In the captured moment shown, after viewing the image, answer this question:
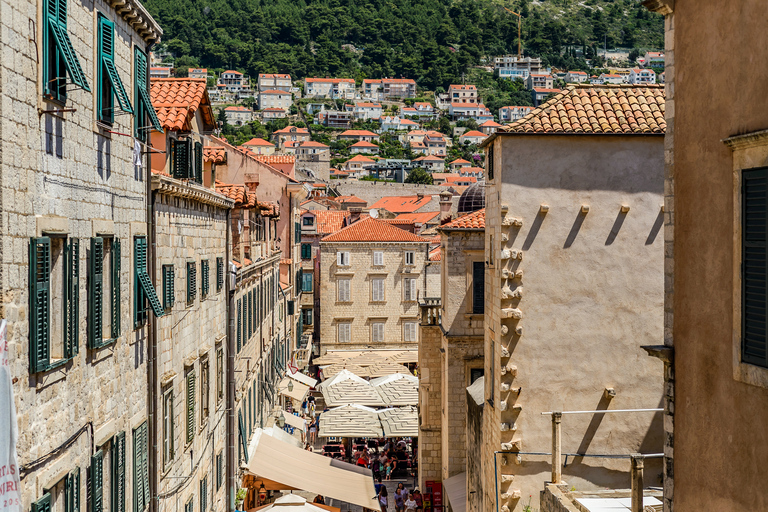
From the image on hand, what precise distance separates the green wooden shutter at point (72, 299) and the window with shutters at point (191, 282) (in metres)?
5.97

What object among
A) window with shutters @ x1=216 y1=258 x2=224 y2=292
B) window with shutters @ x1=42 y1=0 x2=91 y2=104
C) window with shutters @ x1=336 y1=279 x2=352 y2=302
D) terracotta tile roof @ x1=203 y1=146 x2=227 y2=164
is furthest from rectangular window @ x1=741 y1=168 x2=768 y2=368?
window with shutters @ x1=336 y1=279 x2=352 y2=302

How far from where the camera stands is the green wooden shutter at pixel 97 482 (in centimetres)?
927

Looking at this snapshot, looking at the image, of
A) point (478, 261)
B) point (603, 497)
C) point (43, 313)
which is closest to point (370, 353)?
point (478, 261)

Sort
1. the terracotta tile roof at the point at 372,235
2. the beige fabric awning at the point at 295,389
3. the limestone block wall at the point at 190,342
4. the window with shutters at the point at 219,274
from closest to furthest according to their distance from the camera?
the limestone block wall at the point at 190,342, the window with shutters at the point at 219,274, the beige fabric awning at the point at 295,389, the terracotta tile roof at the point at 372,235

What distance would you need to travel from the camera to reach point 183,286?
566 inches

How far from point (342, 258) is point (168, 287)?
35772 millimetres

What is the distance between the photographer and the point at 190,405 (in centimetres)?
1480

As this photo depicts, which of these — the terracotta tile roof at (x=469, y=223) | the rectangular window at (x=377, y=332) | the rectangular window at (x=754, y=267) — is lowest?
the rectangular window at (x=377, y=332)

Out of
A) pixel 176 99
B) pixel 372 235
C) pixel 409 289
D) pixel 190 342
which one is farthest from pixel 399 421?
pixel 372 235

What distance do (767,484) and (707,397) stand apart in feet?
3.95

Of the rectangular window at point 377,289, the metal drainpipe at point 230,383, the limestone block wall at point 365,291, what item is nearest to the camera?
the metal drainpipe at point 230,383

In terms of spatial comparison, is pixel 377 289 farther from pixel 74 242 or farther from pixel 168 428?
pixel 74 242

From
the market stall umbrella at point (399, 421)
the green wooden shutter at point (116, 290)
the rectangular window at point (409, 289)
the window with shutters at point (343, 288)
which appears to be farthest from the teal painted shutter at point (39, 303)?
the rectangular window at point (409, 289)

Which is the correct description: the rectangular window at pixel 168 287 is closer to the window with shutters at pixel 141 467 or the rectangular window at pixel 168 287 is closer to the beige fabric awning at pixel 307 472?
the window with shutters at pixel 141 467
